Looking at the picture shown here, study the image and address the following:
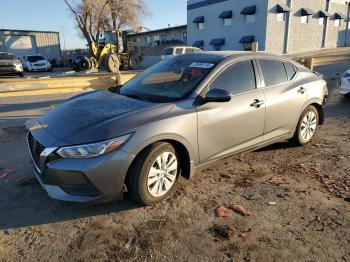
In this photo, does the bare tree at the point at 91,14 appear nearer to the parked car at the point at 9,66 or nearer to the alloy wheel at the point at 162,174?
the parked car at the point at 9,66

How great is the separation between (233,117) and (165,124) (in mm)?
1061

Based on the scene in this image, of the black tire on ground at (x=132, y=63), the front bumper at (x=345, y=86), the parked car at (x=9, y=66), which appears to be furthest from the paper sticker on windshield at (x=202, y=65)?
the black tire on ground at (x=132, y=63)

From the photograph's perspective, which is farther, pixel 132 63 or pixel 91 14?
pixel 91 14

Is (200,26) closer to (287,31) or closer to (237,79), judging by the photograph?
(287,31)

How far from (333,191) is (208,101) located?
6.28ft

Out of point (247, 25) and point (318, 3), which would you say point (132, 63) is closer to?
point (247, 25)

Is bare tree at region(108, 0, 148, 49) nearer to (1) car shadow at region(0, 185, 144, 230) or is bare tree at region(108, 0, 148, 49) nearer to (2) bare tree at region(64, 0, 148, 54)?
(2) bare tree at region(64, 0, 148, 54)

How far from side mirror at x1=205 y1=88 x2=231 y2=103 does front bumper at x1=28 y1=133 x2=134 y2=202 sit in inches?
46.7

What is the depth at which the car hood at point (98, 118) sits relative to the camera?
320 centimetres

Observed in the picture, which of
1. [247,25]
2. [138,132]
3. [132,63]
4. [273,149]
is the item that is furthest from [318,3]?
Answer: [138,132]

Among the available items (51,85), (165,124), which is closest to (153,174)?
(165,124)

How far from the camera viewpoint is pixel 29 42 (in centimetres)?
4569

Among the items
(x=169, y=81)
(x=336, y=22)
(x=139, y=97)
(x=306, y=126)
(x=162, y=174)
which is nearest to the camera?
(x=162, y=174)

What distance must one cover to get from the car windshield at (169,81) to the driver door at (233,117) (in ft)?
0.84
